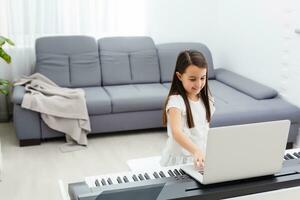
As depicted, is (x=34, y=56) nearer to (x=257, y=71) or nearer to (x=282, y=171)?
(x=257, y=71)

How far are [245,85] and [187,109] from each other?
2.37m

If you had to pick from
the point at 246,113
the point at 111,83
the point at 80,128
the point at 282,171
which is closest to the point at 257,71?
the point at 246,113

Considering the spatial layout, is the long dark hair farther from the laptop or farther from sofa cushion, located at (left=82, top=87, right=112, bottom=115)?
sofa cushion, located at (left=82, top=87, right=112, bottom=115)

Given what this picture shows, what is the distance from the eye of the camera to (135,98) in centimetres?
380

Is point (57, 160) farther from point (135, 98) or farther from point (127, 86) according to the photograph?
point (127, 86)

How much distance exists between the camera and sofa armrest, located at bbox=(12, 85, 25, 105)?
349cm

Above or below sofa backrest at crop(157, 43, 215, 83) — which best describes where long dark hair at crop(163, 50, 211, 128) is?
above

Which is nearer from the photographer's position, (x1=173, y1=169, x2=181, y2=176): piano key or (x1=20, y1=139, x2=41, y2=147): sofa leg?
(x1=173, y1=169, x2=181, y2=176): piano key

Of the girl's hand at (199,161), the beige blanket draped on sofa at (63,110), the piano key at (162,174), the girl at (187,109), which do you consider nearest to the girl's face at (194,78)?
the girl at (187,109)

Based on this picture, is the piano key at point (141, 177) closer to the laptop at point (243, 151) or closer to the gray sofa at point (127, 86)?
the laptop at point (243, 151)

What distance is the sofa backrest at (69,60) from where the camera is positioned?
406 cm

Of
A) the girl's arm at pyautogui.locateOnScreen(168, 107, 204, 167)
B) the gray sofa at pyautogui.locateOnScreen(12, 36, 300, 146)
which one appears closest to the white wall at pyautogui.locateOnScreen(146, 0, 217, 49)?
the gray sofa at pyautogui.locateOnScreen(12, 36, 300, 146)

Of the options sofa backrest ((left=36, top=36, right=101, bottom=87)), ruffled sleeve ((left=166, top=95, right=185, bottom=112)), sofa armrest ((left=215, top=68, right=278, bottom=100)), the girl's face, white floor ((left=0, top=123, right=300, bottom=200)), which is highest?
the girl's face

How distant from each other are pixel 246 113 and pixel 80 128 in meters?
1.52
